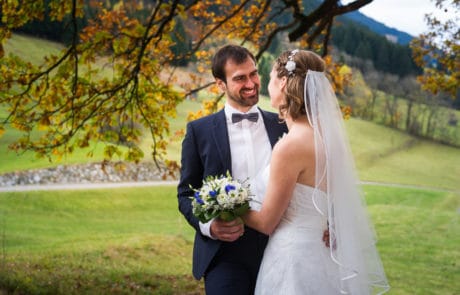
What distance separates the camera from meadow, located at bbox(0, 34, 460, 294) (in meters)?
7.26

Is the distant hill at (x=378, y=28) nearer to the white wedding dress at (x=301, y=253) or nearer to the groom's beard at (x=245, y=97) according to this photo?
the groom's beard at (x=245, y=97)

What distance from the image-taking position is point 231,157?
101 inches

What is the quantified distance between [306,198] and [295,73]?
558mm

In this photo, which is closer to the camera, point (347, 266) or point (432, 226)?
point (347, 266)

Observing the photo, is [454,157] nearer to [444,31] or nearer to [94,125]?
[444,31]

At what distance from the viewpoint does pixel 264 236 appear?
2562 millimetres

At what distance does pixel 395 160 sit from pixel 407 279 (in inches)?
175

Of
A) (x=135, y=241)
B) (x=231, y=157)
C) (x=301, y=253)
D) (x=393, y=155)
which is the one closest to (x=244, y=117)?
(x=231, y=157)

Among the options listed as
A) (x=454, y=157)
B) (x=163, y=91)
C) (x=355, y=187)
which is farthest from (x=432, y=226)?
(x=355, y=187)

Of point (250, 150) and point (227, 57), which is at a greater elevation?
point (227, 57)

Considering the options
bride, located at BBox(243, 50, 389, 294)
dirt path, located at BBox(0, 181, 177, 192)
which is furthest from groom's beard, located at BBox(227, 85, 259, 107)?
dirt path, located at BBox(0, 181, 177, 192)

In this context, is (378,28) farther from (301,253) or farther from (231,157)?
(301,253)

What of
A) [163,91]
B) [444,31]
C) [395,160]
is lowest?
[395,160]

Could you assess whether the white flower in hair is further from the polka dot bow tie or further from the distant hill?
the distant hill
